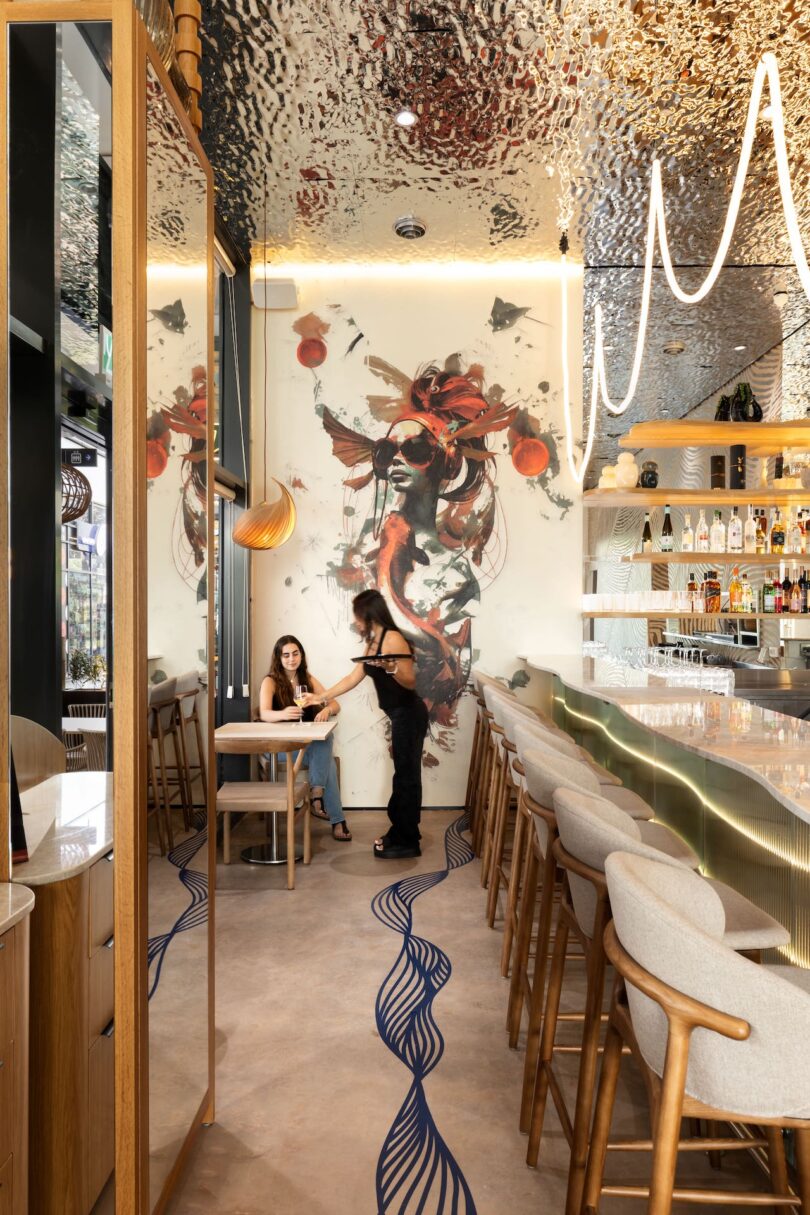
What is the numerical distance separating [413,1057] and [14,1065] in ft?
5.08

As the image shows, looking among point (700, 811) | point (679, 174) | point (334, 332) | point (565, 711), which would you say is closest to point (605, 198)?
point (679, 174)

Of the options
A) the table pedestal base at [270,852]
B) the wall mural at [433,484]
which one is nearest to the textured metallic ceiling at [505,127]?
the wall mural at [433,484]

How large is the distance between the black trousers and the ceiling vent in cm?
302

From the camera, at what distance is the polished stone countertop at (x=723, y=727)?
6.45ft

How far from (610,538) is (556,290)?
29.1 feet

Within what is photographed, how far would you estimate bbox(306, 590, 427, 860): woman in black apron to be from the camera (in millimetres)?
4547

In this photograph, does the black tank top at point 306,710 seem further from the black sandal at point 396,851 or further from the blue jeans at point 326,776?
the black sandal at point 396,851

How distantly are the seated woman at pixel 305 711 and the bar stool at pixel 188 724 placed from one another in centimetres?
273

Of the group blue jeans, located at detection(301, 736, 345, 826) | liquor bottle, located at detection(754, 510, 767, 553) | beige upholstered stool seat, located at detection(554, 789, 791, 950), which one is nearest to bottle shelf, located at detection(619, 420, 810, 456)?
liquor bottle, located at detection(754, 510, 767, 553)

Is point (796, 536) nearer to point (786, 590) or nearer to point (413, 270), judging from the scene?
point (786, 590)

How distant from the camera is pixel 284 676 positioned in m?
5.16

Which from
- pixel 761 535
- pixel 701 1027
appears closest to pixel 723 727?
pixel 701 1027

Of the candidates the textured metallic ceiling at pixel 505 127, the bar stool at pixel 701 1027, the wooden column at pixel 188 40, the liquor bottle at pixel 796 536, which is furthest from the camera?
the liquor bottle at pixel 796 536

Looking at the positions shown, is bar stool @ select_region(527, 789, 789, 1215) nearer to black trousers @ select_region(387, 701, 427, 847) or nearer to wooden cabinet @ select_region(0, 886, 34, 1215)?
wooden cabinet @ select_region(0, 886, 34, 1215)
